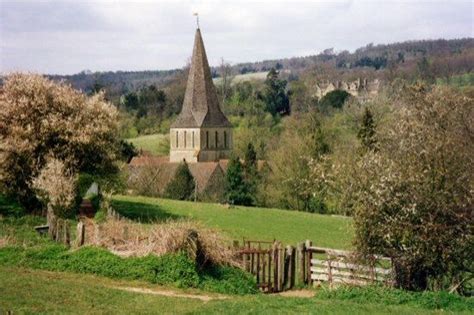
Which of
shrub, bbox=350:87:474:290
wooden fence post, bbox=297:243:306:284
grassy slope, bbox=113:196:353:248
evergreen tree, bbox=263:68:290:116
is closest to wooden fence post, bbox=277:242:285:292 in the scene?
wooden fence post, bbox=297:243:306:284

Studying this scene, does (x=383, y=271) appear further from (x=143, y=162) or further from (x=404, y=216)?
(x=143, y=162)

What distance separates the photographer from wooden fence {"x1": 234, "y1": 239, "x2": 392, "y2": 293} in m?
21.5

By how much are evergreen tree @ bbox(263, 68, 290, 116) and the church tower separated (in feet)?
113

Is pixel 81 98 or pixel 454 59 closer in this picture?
pixel 81 98

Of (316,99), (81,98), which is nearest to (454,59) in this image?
(316,99)

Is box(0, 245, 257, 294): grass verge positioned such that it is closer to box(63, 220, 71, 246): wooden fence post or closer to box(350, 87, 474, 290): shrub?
box(63, 220, 71, 246): wooden fence post

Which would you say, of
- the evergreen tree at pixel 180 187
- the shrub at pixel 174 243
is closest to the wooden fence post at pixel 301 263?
the shrub at pixel 174 243

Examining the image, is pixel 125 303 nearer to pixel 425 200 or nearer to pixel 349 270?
pixel 349 270

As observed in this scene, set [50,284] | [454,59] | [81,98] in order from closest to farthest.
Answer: [50,284], [81,98], [454,59]

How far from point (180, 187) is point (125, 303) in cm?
4790

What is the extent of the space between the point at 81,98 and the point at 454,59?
13470 cm

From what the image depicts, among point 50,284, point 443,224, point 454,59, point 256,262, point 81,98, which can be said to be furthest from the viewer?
point 454,59

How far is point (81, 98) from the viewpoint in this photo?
37.5 meters

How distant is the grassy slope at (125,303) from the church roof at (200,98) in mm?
61300
